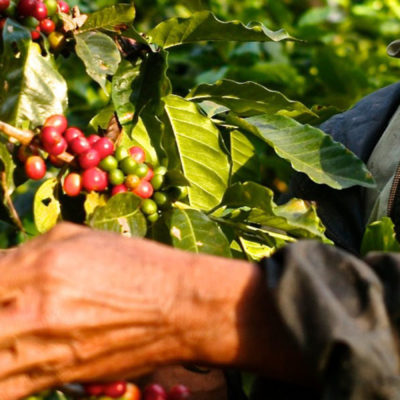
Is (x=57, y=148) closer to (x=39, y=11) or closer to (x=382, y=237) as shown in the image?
(x=39, y=11)

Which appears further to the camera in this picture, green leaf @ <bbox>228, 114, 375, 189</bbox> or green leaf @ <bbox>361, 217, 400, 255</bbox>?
green leaf @ <bbox>228, 114, 375, 189</bbox>

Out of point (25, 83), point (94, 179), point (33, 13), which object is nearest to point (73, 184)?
point (94, 179)

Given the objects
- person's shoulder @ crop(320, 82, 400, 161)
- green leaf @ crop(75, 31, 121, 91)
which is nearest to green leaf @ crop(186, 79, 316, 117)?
green leaf @ crop(75, 31, 121, 91)

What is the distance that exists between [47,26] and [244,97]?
0.38 metres

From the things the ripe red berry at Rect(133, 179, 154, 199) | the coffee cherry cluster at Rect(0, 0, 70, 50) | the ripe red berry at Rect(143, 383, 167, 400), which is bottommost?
the ripe red berry at Rect(143, 383, 167, 400)

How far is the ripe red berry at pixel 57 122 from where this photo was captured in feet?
4.36

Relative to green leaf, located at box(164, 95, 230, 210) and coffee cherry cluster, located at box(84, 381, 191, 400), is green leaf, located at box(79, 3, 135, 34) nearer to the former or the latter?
green leaf, located at box(164, 95, 230, 210)

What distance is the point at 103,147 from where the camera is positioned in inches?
53.0

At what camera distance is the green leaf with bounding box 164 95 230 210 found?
5.13ft

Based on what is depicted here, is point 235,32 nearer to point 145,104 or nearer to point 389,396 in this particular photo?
point 145,104

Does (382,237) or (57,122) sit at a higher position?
(57,122)

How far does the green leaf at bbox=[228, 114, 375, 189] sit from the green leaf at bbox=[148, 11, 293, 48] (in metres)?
0.15

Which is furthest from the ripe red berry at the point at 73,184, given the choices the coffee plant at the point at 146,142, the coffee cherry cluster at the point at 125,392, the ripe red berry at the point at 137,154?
the coffee cherry cluster at the point at 125,392

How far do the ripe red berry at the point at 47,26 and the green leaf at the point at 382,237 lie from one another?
0.64 m
